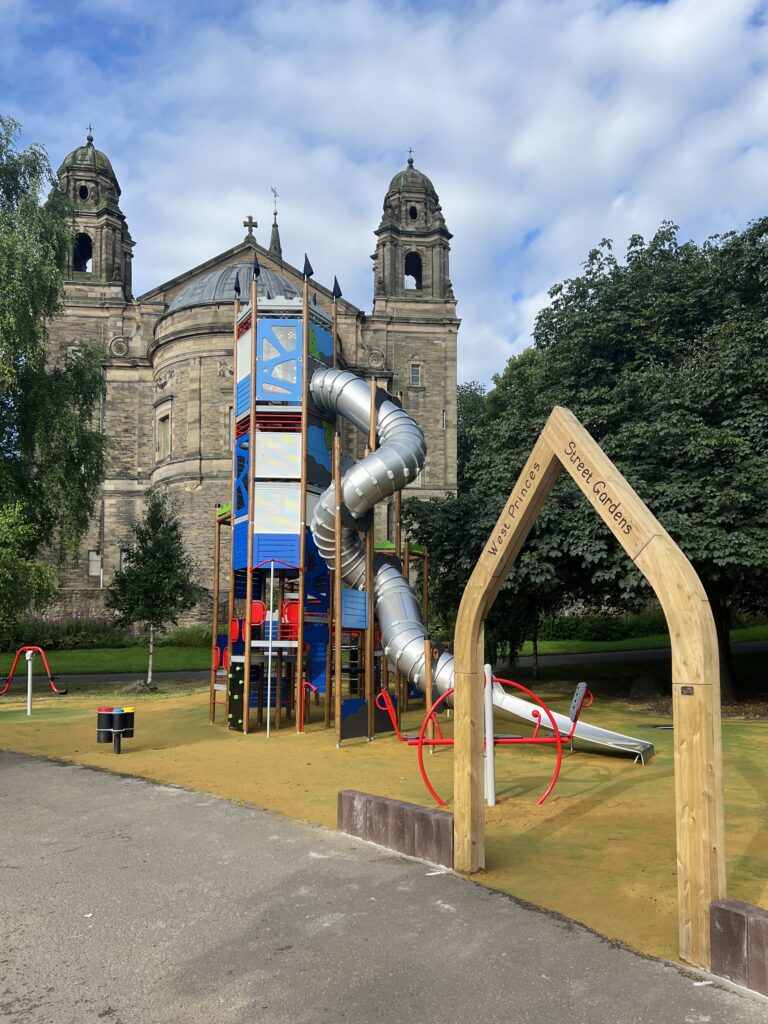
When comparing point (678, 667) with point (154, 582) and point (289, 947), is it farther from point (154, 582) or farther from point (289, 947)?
point (154, 582)

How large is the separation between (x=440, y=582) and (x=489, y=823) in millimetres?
13966

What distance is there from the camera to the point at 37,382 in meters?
24.8

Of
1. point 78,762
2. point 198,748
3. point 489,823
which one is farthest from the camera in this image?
point 198,748

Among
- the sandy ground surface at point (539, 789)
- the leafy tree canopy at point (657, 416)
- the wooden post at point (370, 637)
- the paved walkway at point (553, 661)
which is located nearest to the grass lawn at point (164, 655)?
the paved walkway at point (553, 661)

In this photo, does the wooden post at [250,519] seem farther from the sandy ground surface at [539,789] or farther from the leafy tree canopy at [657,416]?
the leafy tree canopy at [657,416]

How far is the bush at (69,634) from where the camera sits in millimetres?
35469

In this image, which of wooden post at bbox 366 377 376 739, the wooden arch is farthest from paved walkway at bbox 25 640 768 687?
the wooden arch

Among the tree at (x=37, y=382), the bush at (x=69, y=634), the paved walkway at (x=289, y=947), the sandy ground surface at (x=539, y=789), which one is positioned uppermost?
the tree at (x=37, y=382)

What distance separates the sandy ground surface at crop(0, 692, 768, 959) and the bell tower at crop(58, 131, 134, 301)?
3503cm

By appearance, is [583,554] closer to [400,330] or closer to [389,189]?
[400,330]

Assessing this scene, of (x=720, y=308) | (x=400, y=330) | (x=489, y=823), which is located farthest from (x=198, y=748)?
(x=400, y=330)

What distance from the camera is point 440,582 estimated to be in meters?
22.4

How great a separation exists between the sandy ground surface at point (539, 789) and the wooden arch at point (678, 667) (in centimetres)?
42

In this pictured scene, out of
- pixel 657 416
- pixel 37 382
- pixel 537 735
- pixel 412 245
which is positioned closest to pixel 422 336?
pixel 412 245
